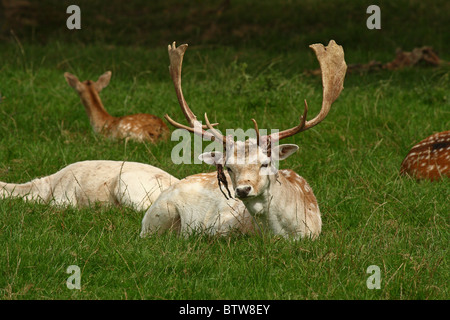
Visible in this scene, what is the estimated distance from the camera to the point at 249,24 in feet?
52.5

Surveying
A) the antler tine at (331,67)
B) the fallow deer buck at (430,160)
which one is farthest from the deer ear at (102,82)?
the antler tine at (331,67)

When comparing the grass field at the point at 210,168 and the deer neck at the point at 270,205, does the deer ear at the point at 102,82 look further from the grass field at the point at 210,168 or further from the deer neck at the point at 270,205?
the deer neck at the point at 270,205

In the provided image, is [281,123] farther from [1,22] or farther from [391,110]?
[1,22]

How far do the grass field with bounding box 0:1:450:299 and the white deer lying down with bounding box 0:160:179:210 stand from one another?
335 mm

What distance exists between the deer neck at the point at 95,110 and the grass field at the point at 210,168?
18 cm

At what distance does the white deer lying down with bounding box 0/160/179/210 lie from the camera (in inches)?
274

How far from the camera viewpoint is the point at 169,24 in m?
16.8

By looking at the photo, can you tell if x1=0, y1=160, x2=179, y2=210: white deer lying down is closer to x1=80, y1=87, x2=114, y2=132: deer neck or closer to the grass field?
the grass field

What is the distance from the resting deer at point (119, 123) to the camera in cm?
892

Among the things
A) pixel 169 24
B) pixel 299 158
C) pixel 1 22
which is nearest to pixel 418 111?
pixel 299 158
